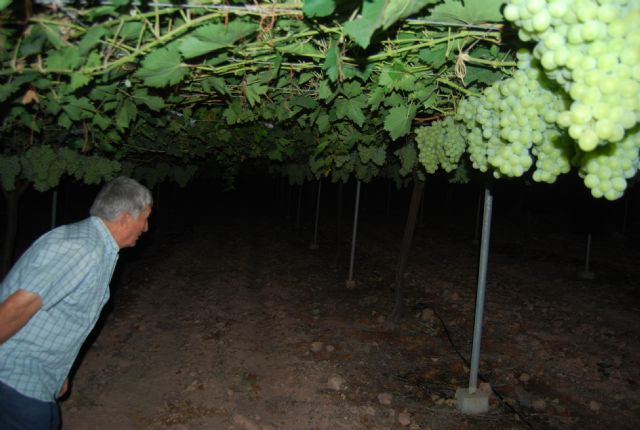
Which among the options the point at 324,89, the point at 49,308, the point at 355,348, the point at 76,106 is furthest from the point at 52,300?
the point at 355,348

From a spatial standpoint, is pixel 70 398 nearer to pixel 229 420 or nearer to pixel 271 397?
pixel 229 420

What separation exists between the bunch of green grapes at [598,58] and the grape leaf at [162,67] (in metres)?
1.46

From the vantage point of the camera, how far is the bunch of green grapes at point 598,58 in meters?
1.00

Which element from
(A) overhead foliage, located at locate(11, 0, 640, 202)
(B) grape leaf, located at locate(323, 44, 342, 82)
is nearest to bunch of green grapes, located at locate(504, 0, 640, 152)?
(A) overhead foliage, located at locate(11, 0, 640, 202)

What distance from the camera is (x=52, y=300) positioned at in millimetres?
1951

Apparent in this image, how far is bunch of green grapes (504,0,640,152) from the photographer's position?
39.2 inches

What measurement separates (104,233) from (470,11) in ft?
6.03

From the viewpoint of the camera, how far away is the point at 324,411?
A: 12.7ft

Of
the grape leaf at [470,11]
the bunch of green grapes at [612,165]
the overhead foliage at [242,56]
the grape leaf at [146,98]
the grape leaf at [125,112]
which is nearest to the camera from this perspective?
the bunch of green grapes at [612,165]

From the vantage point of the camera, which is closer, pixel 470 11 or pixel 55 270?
pixel 470 11

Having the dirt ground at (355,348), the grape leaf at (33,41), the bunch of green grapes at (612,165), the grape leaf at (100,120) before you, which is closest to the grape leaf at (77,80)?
the grape leaf at (33,41)

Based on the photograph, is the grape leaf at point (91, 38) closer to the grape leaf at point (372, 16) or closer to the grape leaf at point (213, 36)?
the grape leaf at point (213, 36)

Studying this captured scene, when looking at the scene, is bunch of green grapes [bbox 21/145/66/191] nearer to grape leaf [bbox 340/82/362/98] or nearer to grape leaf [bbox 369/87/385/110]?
grape leaf [bbox 340/82/362/98]

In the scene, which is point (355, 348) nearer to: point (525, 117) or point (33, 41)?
point (525, 117)
